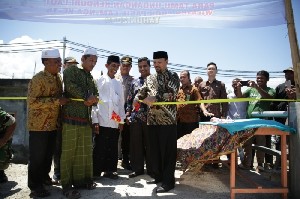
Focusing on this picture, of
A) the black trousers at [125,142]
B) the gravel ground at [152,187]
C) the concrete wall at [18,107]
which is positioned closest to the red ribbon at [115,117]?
the black trousers at [125,142]

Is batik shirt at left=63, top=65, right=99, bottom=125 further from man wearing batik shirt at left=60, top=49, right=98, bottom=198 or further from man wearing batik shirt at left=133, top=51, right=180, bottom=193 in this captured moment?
man wearing batik shirt at left=133, top=51, right=180, bottom=193

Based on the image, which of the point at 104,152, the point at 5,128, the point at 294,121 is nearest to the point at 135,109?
the point at 104,152

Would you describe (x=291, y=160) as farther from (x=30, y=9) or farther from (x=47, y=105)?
(x=30, y=9)

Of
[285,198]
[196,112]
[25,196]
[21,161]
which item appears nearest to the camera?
[285,198]

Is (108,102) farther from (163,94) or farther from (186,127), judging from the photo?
(186,127)

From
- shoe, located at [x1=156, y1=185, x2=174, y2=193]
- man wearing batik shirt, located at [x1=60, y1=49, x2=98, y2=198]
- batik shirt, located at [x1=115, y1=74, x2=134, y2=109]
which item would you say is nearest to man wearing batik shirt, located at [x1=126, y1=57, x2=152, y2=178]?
batik shirt, located at [x1=115, y1=74, x2=134, y2=109]

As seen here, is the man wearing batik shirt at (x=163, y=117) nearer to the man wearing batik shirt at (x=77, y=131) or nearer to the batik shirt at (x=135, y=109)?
the batik shirt at (x=135, y=109)

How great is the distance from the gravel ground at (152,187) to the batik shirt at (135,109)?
40.4 inches

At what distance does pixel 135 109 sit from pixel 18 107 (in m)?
4.07

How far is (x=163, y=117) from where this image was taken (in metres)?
3.98

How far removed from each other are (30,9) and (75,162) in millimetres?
2320

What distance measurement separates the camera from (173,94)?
13.3 feet

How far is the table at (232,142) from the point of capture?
11.1 feet

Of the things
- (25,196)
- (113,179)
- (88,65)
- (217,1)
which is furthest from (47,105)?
(217,1)
